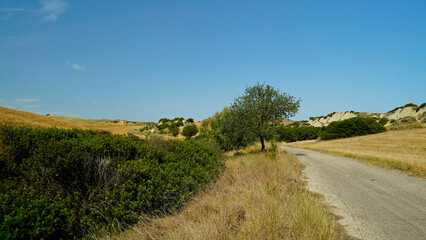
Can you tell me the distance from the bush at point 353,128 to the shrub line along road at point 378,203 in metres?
60.4

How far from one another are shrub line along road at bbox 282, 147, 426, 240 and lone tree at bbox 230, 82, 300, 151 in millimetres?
14346

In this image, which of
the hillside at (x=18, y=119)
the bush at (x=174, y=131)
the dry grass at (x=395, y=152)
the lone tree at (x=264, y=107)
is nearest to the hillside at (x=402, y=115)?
the dry grass at (x=395, y=152)

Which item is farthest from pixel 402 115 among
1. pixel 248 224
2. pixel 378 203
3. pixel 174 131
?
pixel 248 224

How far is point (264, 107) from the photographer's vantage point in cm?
2411

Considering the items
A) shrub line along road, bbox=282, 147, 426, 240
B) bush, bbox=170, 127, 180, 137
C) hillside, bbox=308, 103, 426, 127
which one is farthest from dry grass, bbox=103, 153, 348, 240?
hillside, bbox=308, 103, 426, 127

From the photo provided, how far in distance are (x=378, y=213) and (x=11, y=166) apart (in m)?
11.4

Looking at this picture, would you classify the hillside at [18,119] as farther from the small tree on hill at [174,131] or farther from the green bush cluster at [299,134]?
the green bush cluster at [299,134]

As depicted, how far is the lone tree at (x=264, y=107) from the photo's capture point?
78.3 ft

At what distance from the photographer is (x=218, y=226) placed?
385cm

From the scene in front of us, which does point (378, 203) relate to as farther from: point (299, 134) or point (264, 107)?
point (299, 134)

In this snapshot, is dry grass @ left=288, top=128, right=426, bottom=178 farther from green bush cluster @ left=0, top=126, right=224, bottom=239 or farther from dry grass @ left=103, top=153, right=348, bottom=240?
green bush cluster @ left=0, top=126, right=224, bottom=239

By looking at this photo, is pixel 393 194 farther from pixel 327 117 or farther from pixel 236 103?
pixel 327 117

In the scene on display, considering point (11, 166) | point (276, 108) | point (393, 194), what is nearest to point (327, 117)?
point (276, 108)

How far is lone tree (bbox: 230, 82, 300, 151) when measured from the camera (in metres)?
23.9
